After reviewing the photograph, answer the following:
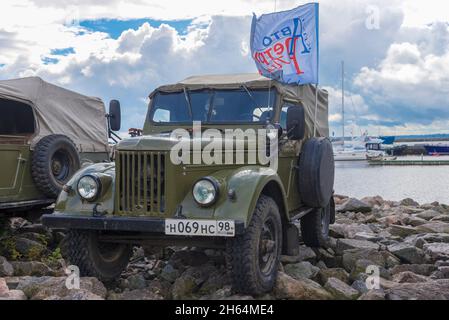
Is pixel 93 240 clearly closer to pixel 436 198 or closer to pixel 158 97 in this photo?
pixel 158 97

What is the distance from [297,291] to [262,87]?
255cm

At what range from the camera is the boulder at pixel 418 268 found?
269 inches

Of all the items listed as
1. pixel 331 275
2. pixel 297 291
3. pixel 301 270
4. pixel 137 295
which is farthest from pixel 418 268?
pixel 137 295

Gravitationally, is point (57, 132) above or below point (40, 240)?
above

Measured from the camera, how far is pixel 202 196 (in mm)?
5137

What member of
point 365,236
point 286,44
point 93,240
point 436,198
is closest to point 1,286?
point 93,240

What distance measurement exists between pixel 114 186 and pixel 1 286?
4.78ft

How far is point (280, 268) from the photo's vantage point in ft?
20.2

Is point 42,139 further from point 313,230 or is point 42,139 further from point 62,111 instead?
point 313,230

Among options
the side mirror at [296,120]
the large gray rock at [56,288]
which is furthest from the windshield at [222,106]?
the large gray rock at [56,288]

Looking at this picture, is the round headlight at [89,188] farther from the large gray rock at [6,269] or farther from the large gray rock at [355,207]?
the large gray rock at [355,207]

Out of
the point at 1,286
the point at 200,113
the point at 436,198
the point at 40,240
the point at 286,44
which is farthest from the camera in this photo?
the point at 436,198

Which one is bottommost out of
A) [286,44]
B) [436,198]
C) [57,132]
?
[436,198]
